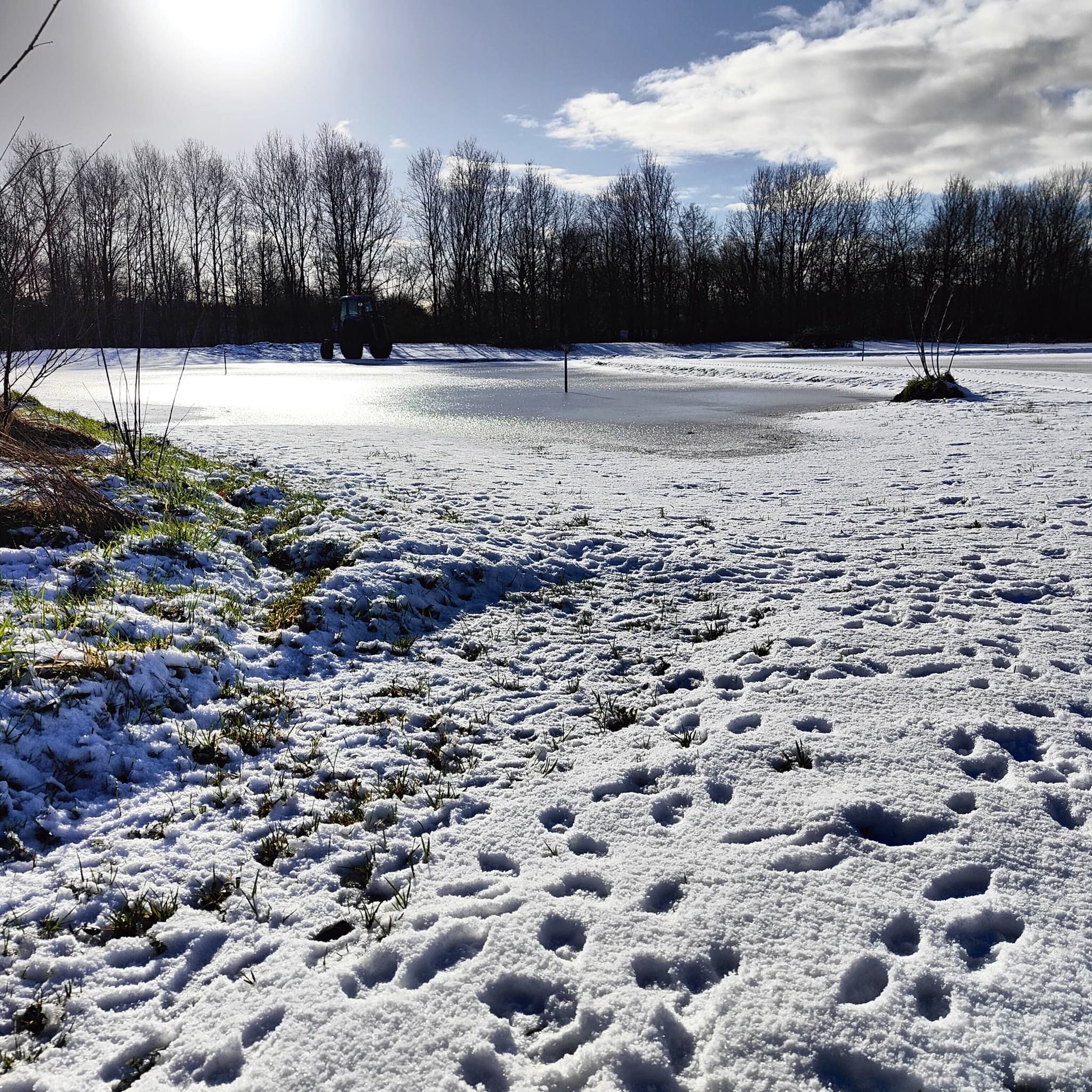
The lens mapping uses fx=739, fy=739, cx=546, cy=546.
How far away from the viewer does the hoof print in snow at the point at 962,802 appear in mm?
2895

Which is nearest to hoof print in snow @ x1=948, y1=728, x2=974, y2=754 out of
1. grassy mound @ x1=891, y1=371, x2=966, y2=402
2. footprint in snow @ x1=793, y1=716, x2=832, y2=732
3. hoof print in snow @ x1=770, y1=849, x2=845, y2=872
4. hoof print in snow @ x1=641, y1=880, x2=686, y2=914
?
footprint in snow @ x1=793, y1=716, x2=832, y2=732

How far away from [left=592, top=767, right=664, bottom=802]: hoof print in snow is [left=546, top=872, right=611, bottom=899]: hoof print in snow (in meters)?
0.51

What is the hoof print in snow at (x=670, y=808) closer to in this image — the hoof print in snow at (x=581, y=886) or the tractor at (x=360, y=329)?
the hoof print in snow at (x=581, y=886)

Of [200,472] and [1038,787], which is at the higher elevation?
[200,472]

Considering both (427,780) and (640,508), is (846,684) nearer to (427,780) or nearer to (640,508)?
(427,780)

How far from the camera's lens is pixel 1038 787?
2951 millimetres

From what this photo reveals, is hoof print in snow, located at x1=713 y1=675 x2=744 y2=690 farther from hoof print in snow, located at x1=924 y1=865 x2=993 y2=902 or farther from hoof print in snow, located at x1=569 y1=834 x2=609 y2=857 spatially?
hoof print in snow, located at x1=924 y1=865 x2=993 y2=902

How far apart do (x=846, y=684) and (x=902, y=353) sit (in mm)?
34374

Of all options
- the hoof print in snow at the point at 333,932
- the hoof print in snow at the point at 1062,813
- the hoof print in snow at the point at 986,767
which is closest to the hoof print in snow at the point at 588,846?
the hoof print in snow at the point at 333,932

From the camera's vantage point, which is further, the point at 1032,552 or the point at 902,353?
the point at 902,353

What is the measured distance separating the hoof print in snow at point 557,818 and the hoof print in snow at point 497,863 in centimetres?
23

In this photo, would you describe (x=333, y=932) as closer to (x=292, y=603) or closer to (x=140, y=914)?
(x=140, y=914)

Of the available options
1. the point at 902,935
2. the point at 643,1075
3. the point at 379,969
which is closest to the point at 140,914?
the point at 379,969

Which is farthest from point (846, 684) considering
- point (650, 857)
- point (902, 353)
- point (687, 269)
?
point (687, 269)
